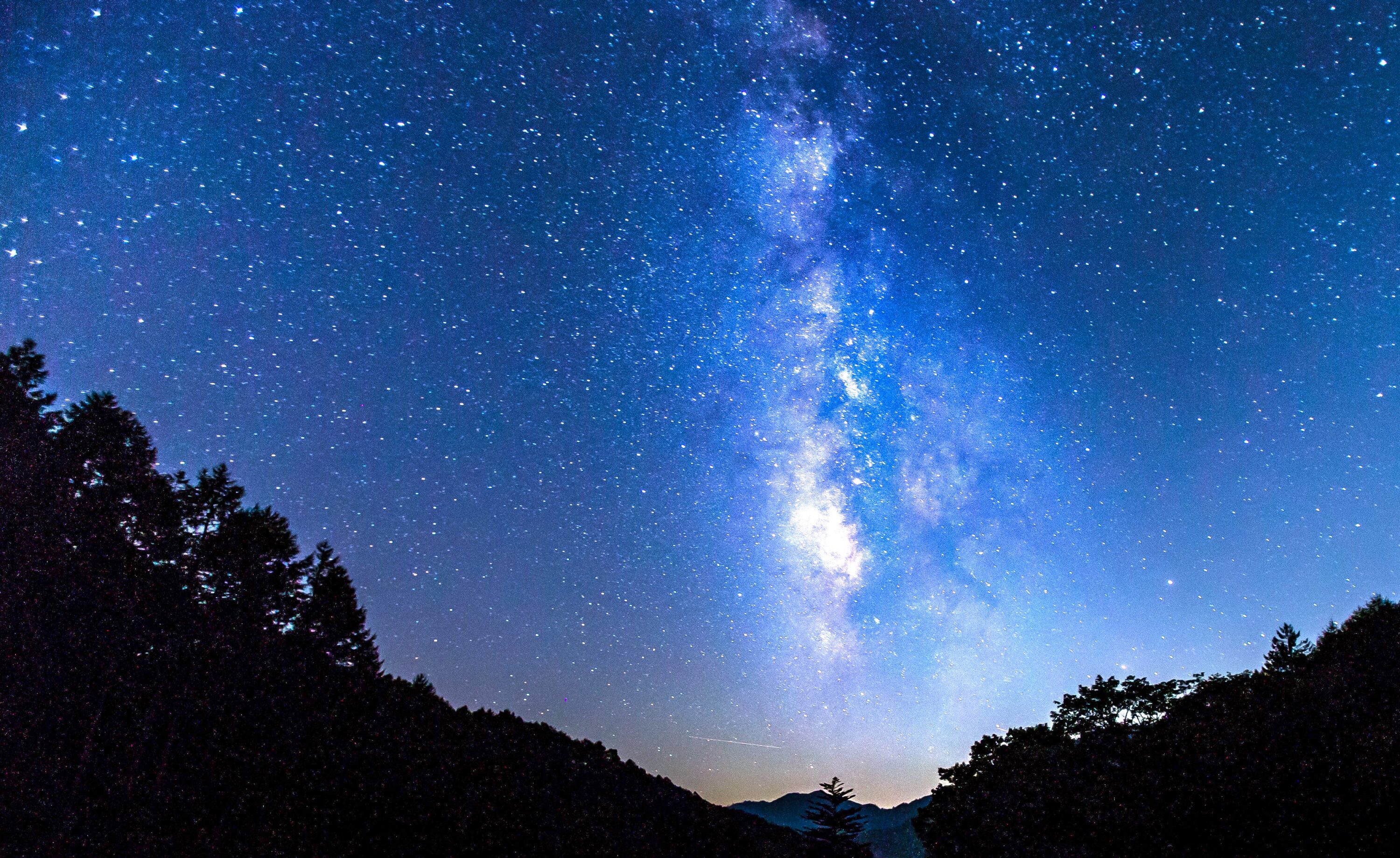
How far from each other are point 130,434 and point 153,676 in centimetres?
1069

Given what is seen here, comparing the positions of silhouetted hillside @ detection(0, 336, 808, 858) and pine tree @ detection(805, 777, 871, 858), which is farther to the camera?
pine tree @ detection(805, 777, 871, 858)

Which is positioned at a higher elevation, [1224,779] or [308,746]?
[1224,779]

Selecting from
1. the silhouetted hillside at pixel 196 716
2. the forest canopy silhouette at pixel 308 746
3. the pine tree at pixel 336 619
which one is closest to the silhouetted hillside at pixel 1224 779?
the forest canopy silhouette at pixel 308 746

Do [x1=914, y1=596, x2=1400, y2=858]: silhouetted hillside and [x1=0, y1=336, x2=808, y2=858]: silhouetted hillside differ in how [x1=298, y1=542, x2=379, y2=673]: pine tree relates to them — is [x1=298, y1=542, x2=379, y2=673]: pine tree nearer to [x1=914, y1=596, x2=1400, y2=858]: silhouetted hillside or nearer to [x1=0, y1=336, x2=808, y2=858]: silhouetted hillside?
[x1=0, y1=336, x2=808, y2=858]: silhouetted hillside

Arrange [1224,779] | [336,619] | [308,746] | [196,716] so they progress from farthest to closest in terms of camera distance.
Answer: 1. [336,619]
2. [308,746]
3. [196,716]
4. [1224,779]

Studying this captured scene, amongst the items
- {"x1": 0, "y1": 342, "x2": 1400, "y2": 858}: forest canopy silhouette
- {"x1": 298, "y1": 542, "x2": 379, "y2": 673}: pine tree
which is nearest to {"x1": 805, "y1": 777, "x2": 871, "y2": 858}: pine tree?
{"x1": 0, "y1": 342, "x2": 1400, "y2": 858}: forest canopy silhouette

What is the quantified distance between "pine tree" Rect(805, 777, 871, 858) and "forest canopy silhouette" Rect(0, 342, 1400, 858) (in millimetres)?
121

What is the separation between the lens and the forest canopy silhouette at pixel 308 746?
19188 mm

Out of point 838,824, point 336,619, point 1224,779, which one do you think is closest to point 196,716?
point 336,619

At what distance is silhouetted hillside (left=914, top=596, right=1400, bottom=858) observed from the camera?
60.7 feet

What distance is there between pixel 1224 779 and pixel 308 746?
33.4 m

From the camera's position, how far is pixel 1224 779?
68.9 feet

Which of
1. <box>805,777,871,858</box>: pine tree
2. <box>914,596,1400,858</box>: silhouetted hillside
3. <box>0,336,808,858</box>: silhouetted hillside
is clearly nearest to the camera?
<box>914,596,1400,858</box>: silhouetted hillside

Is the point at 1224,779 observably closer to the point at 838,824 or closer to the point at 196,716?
the point at 838,824
